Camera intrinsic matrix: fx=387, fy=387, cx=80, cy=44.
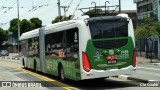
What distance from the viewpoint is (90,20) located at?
15250mm

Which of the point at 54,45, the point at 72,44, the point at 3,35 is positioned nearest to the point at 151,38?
the point at 54,45

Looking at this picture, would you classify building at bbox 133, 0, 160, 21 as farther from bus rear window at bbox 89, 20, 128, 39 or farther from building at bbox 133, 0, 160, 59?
bus rear window at bbox 89, 20, 128, 39

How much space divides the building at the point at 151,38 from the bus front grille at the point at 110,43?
29122mm

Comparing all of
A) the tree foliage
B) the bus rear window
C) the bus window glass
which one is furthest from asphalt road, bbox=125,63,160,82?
the tree foliage

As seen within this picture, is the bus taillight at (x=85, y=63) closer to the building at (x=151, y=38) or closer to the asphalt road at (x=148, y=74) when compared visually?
the asphalt road at (x=148, y=74)

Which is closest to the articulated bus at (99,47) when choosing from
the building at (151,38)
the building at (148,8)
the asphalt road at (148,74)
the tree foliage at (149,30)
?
the asphalt road at (148,74)

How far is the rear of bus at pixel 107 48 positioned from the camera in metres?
15.0

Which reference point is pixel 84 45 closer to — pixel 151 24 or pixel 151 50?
pixel 151 24

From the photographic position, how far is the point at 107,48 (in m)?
15.2

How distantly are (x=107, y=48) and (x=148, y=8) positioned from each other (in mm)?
40710

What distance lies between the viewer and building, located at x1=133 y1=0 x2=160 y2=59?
1856 inches

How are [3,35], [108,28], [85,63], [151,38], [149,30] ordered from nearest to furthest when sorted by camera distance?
[85,63]
[108,28]
[149,30]
[151,38]
[3,35]

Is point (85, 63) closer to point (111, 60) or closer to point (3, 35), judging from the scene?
point (111, 60)

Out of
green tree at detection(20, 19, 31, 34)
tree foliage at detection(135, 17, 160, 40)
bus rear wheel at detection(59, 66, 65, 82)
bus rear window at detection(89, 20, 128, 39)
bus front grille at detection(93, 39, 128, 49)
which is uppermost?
green tree at detection(20, 19, 31, 34)
